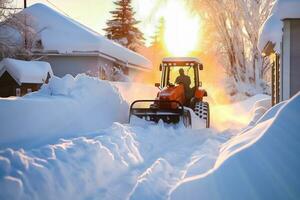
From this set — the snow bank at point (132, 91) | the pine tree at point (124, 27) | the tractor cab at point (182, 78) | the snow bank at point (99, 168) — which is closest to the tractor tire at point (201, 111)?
the tractor cab at point (182, 78)

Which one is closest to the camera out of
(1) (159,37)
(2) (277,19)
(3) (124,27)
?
(2) (277,19)

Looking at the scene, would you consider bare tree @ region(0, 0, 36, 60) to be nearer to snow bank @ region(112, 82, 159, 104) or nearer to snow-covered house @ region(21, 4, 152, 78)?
snow-covered house @ region(21, 4, 152, 78)

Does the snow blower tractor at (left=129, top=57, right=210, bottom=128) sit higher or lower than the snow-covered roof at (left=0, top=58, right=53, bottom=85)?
lower

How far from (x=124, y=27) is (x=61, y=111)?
40269 millimetres

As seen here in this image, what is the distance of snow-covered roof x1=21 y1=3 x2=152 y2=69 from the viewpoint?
24.1 metres

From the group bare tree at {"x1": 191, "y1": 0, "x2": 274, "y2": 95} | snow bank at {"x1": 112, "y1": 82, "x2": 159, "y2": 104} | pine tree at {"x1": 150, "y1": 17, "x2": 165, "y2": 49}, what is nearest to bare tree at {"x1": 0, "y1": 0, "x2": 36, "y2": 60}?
snow bank at {"x1": 112, "y1": 82, "x2": 159, "y2": 104}

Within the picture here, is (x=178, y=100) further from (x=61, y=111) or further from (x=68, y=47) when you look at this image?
(x=68, y=47)

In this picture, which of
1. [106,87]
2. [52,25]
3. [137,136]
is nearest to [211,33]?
[52,25]

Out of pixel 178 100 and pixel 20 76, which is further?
pixel 20 76

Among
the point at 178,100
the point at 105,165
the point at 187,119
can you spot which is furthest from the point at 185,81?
the point at 105,165

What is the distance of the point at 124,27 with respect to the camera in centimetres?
4791

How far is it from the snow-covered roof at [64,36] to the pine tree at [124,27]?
1895 cm

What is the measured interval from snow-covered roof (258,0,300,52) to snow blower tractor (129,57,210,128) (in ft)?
7.66

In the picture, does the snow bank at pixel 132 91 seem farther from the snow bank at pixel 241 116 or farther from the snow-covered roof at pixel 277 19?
the snow-covered roof at pixel 277 19
